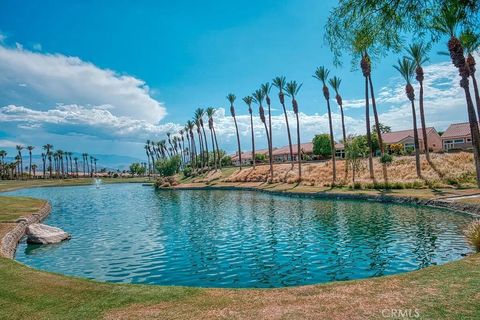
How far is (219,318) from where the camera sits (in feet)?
27.4

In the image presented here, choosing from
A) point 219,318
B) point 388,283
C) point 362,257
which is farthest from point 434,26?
point 362,257

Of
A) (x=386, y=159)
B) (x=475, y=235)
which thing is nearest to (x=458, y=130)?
(x=386, y=159)

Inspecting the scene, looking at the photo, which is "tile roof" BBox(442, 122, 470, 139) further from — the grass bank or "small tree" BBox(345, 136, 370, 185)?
the grass bank

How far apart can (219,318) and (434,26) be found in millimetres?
9395

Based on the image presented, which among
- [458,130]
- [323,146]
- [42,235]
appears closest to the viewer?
[42,235]

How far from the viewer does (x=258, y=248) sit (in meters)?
20.2

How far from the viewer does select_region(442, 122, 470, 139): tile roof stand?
7812 centimetres

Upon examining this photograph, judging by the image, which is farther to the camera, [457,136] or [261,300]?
[457,136]

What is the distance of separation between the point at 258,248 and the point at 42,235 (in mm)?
14880

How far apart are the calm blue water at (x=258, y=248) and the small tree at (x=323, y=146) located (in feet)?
239

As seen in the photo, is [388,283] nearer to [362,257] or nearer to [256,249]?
[362,257]

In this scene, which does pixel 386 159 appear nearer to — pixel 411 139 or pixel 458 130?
pixel 458 130

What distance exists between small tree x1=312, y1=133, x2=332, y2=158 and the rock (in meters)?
90.4

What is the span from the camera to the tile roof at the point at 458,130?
78.1m
